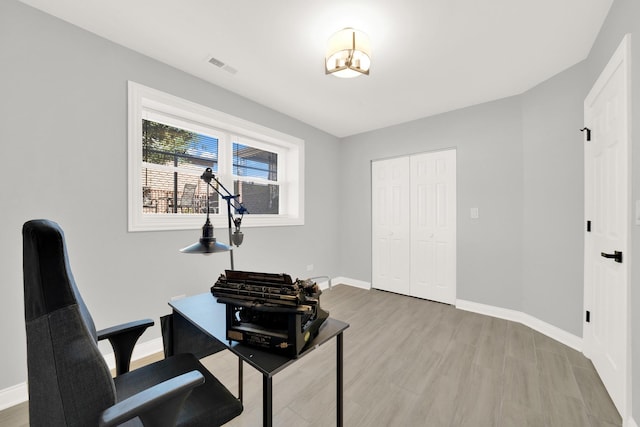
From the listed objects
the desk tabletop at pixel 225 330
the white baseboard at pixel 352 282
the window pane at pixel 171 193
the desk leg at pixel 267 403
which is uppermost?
the window pane at pixel 171 193

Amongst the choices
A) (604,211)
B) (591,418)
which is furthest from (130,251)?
(604,211)

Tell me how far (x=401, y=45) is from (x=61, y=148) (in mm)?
2822

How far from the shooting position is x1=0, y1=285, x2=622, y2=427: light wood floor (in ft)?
5.20

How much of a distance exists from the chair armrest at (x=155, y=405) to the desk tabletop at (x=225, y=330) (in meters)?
0.19

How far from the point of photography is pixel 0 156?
164cm

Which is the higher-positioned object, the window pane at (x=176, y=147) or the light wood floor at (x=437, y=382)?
the window pane at (x=176, y=147)

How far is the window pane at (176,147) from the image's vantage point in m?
2.47

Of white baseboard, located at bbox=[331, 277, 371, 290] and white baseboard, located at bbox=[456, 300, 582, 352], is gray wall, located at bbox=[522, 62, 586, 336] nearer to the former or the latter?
white baseboard, located at bbox=[456, 300, 582, 352]

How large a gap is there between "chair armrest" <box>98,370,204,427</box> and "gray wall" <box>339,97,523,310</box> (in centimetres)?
350

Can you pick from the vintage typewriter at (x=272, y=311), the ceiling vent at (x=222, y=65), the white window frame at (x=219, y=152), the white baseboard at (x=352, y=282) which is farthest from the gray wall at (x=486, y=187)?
the vintage typewriter at (x=272, y=311)

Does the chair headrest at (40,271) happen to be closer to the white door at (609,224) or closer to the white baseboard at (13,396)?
the white baseboard at (13,396)

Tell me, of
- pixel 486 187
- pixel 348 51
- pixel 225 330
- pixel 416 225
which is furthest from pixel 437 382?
→ pixel 348 51

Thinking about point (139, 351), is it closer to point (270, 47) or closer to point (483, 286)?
point (270, 47)

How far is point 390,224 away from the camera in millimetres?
4164
